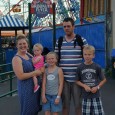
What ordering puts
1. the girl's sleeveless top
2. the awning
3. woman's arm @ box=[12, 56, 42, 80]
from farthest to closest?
the awning
the girl's sleeveless top
woman's arm @ box=[12, 56, 42, 80]

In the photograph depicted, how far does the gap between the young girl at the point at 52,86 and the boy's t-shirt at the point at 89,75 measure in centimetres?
30

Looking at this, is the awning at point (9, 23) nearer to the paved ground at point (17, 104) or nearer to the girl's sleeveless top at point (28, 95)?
the paved ground at point (17, 104)

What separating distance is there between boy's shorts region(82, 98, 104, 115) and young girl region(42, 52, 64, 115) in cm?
40

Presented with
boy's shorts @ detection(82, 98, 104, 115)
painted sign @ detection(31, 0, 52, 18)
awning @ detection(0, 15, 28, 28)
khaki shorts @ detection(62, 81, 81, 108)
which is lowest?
boy's shorts @ detection(82, 98, 104, 115)

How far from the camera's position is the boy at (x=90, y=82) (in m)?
5.45

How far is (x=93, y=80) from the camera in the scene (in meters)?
5.48

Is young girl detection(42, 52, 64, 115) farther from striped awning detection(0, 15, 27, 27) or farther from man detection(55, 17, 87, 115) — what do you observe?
striped awning detection(0, 15, 27, 27)

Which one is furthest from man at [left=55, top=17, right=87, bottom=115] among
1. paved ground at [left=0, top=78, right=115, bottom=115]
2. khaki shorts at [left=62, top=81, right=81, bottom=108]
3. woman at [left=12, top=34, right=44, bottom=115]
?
paved ground at [left=0, top=78, right=115, bottom=115]

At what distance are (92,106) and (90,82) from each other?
379mm

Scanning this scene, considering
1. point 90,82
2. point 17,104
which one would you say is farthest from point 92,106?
point 17,104

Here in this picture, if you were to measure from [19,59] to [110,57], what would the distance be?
10.3 meters

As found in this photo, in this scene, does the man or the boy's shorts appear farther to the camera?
the man

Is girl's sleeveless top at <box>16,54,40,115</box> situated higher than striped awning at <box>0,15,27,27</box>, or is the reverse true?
striped awning at <box>0,15,27,27</box>

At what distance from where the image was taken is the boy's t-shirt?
547 cm
